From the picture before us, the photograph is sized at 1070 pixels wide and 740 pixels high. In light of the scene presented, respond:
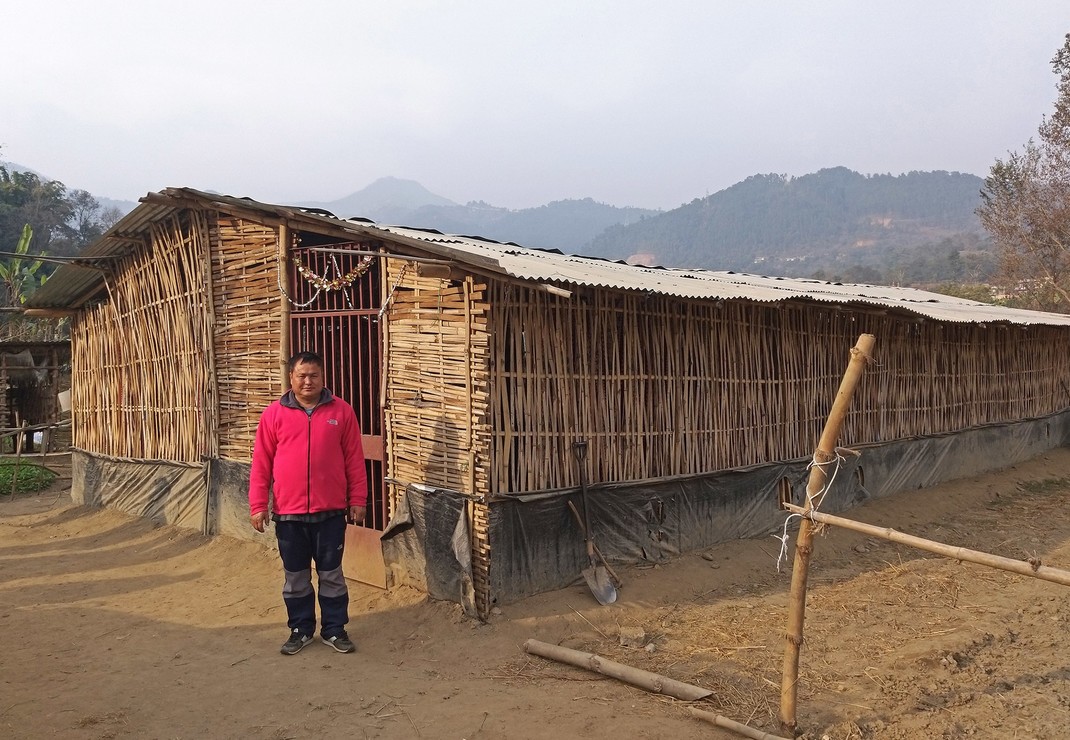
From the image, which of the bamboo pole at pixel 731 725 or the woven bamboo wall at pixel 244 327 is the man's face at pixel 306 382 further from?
the bamboo pole at pixel 731 725

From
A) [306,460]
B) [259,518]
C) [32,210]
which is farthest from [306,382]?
[32,210]

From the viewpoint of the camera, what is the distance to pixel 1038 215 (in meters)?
22.1

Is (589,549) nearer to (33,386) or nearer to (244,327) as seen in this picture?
(244,327)

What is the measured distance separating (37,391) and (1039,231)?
89.1 feet

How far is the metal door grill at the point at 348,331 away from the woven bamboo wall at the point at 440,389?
281mm

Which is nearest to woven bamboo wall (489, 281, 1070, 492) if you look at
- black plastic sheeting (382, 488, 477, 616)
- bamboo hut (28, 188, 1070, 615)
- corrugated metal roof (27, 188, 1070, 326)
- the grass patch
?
bamboo hut (28, 188, 1070, 615)

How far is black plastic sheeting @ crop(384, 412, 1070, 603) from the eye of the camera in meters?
5.26

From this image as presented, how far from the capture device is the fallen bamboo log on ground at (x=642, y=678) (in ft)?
12.2

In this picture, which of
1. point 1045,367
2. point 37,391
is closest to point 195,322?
point 37,391

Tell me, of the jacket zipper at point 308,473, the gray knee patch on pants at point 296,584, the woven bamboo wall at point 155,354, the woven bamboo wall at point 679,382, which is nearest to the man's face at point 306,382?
the jacket zipper at point 308,473

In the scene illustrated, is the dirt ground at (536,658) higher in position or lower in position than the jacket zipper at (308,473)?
lower

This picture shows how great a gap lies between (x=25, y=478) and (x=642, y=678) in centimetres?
1129

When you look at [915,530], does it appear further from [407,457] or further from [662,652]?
[407,457]

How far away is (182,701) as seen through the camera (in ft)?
13.3
